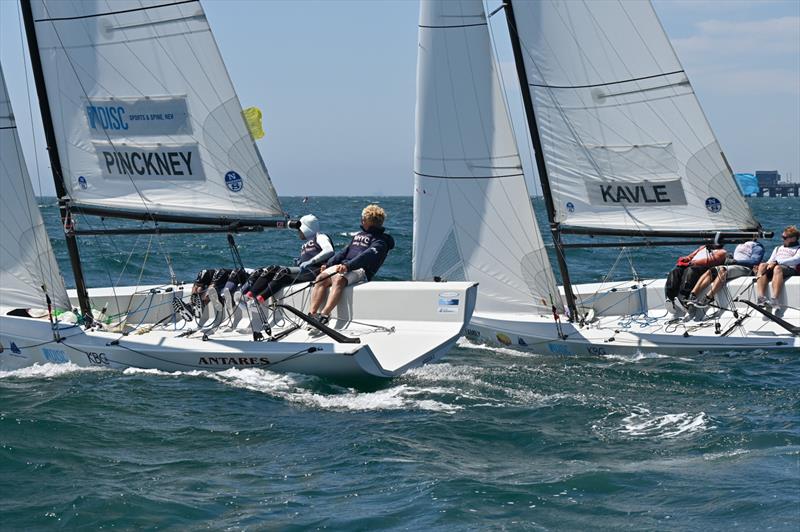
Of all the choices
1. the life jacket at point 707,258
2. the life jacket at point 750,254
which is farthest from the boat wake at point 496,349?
the life jacket at point 750,254

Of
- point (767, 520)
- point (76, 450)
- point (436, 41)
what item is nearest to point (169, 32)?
point (436, 41)

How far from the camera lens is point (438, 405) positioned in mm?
8789

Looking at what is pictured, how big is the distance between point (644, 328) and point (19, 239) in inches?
267

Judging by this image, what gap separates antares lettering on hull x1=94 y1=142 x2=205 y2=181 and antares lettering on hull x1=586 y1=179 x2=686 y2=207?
15.1ft

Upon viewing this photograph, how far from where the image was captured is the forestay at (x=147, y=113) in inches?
418

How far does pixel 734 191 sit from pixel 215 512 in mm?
7828

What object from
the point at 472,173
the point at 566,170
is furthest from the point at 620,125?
the point at 472,173

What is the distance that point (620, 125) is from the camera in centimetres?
1212

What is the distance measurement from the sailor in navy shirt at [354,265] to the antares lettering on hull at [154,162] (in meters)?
1.70

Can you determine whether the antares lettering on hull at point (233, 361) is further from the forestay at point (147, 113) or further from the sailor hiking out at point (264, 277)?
the forestay at point (147, 113)

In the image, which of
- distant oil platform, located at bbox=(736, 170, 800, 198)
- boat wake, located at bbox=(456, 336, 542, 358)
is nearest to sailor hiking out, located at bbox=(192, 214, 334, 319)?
boat wake, located at bbox=(456, 336, 542, 358)

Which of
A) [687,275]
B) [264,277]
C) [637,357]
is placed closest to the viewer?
[264,277]

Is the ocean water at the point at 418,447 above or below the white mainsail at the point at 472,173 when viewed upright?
below

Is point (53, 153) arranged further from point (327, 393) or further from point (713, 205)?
point (713, 205)
